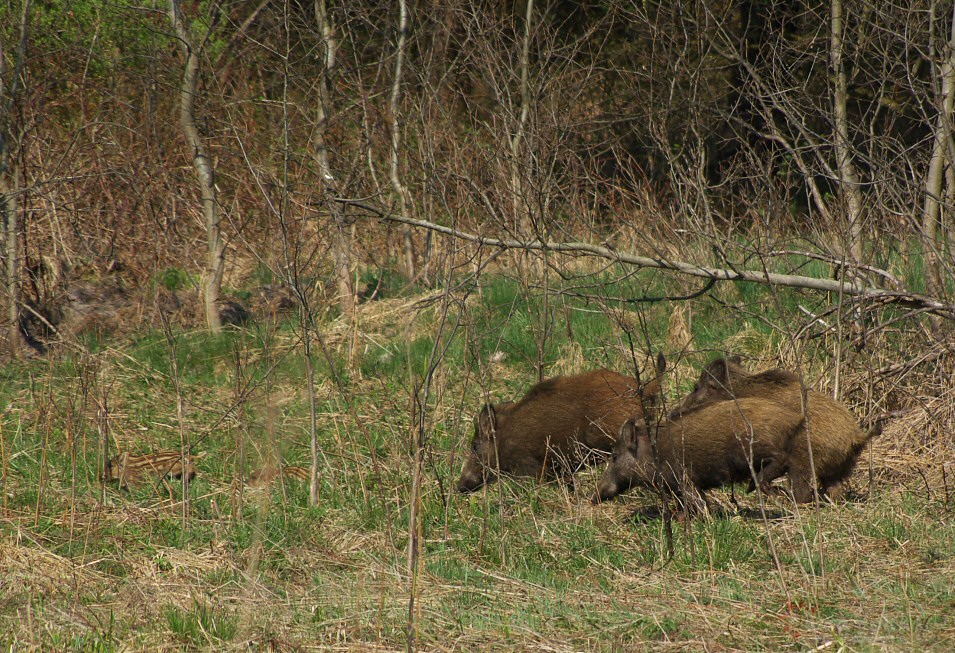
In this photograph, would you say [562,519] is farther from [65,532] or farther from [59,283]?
[59,283]

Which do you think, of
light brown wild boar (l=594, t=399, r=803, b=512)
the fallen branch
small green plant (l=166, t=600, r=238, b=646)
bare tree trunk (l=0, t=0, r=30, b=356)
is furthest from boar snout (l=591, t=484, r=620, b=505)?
bare tree trunk (l=0, t=0, r=30, b=356)

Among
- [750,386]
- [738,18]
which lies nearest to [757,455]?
[750,386]

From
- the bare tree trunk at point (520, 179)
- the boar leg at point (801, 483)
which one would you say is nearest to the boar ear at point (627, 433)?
the boar leg at point (801, 483)

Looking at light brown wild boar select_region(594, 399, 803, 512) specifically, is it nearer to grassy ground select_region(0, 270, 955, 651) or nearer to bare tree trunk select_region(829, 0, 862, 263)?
grassy ground select_region(0, 270, 955, 651)

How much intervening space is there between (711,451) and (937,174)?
4.17 metres

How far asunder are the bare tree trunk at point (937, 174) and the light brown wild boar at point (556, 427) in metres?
2.03

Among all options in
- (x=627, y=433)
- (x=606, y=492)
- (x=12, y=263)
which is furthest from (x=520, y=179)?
(x=12, y=263)

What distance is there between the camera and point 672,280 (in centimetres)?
1030

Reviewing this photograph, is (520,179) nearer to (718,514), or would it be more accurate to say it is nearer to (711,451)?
(711,451)

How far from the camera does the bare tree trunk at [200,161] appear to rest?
31.1 feet

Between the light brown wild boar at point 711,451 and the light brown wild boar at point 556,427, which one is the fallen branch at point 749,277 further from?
the light brown wild boar at point 711,451

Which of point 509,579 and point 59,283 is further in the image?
point 59,283

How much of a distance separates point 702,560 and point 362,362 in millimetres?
5001

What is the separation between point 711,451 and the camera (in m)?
6.14
